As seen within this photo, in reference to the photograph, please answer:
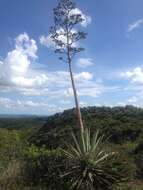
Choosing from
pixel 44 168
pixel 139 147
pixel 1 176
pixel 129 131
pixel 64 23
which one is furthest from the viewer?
pixel 129 131

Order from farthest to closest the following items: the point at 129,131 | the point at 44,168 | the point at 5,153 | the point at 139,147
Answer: the point at 129,131
the point at 139,147
the point at 5,153
the point at 44,168

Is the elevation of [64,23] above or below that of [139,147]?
above

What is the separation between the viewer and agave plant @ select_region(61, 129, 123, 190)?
10.4 metres

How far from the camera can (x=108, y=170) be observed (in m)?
10.8

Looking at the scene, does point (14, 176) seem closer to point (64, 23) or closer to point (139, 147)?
point (64, 23)

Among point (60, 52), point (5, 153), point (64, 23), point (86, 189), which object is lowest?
point (86, 189)

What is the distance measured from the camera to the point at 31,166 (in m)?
11.2

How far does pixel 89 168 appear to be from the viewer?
1077 cm

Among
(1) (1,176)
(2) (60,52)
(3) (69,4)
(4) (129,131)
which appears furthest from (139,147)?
(4) (129,131)

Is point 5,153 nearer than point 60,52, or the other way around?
point 5,153

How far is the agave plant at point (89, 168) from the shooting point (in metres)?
10.4

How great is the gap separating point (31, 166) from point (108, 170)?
2337 millimetres

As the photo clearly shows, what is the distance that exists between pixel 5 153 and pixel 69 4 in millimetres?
6802

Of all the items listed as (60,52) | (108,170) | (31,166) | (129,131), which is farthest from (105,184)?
(129,131)
